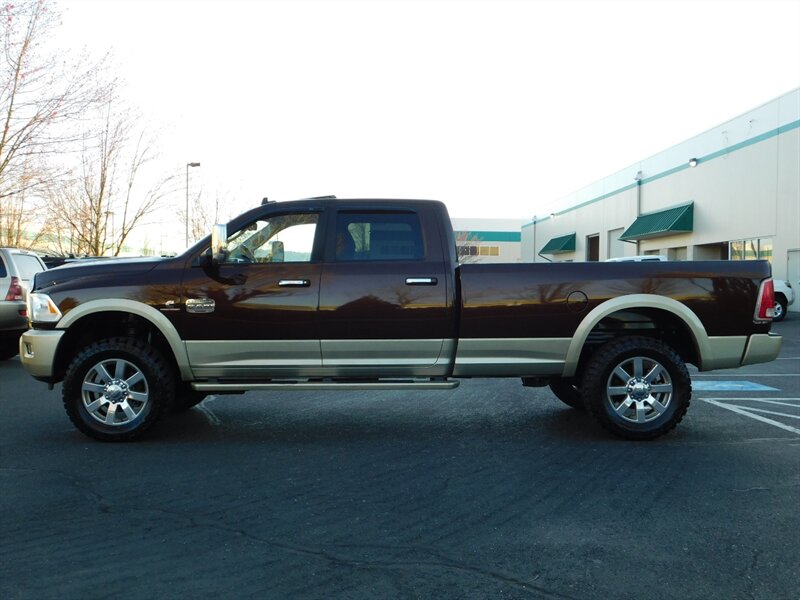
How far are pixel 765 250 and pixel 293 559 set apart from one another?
1000 inches

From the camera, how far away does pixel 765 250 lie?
24781 mm

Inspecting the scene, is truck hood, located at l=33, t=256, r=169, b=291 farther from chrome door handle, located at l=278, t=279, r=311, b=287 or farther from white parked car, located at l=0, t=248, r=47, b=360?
white parked car, located at l=0, t=248, r=47, b=360

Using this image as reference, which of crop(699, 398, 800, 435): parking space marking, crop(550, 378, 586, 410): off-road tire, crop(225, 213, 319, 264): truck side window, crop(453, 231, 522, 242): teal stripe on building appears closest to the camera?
crop(225, 213, 319, 264): truck side window

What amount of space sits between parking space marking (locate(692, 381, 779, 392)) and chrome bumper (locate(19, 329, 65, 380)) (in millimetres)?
7467

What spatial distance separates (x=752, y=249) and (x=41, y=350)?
25472mm

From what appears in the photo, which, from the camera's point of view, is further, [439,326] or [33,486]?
[439,326]

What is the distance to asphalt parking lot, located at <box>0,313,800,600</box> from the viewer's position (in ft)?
10.8

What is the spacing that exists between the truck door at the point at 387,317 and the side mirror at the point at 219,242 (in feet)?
2.95

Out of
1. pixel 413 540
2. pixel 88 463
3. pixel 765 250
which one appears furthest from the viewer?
pixel 765 250

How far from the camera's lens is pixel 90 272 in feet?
20.4

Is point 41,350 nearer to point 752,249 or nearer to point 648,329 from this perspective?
point 648,329

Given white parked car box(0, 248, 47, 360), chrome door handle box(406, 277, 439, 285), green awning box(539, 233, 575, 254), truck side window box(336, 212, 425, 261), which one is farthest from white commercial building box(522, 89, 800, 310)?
white parked car box(0, 248, 47, 360)

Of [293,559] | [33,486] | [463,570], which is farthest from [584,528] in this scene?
[33,486]

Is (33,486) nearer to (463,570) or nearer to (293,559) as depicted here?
(293,559)
